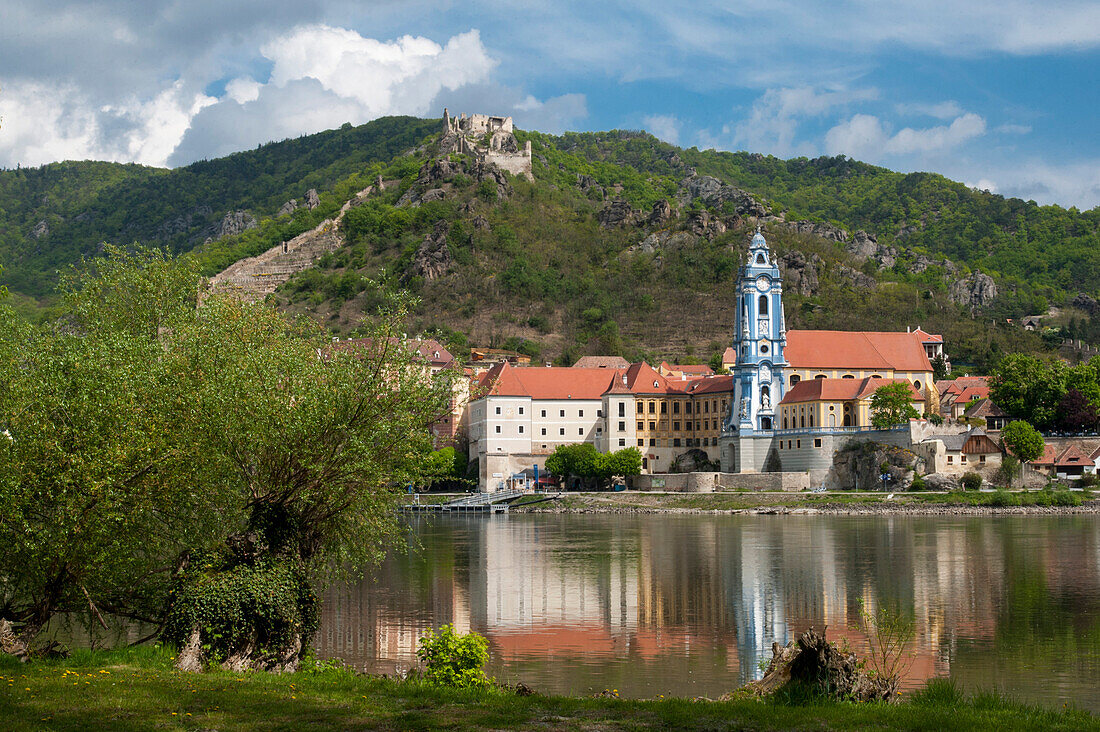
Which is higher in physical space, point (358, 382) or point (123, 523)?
point (358, 382)

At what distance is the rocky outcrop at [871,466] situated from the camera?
9016 centimetres

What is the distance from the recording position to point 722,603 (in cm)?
3716

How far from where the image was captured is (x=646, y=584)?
139ft

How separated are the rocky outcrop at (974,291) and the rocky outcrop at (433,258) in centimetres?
7290

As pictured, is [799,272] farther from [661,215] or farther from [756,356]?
[756,356]

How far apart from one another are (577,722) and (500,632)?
1596 centimetres

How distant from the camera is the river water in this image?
25688 mm

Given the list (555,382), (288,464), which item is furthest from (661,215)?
(288,464)

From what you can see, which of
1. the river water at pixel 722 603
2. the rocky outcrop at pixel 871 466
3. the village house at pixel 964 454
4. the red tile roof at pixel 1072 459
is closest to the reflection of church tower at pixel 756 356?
the rocky outcrop at pixel 871 466

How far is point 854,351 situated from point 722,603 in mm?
76573

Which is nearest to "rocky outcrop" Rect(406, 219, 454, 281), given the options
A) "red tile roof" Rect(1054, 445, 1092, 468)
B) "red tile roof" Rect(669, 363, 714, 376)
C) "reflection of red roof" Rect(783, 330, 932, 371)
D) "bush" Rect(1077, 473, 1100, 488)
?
"red tile roof" Rect(669, 363, 714, 376)

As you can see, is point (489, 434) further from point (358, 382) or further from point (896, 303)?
point (358, 382)

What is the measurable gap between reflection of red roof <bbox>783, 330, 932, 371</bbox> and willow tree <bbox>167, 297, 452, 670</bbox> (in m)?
85.9

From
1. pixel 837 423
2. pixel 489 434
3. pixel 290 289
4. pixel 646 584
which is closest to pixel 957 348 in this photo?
pixel 837 423
